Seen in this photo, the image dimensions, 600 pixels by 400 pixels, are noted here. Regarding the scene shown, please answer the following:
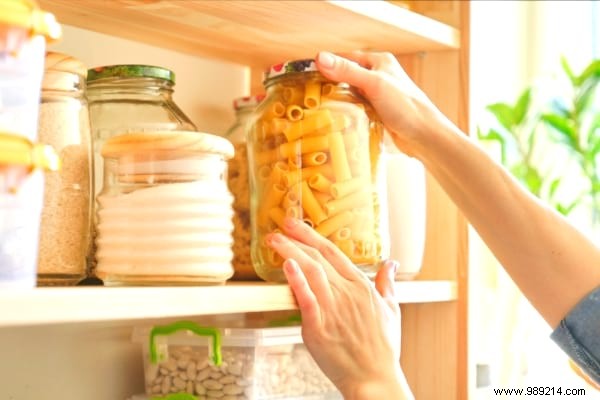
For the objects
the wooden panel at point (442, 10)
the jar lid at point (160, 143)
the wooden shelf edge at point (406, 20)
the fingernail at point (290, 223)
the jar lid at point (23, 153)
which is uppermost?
the wooden panel at point (442, 10)

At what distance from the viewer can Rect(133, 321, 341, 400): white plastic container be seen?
3.76ft

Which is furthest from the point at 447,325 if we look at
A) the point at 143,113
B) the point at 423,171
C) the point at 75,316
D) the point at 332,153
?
the point at 75,316

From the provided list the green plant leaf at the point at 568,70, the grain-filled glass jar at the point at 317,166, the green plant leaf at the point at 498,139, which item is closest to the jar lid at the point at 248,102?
the grain-filled glass jar at the point at 317,166

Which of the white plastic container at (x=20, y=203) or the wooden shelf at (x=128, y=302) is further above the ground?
the white plastic container at (x=20, y=203)

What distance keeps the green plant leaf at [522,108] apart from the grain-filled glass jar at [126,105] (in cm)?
109

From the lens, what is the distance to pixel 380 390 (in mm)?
1038

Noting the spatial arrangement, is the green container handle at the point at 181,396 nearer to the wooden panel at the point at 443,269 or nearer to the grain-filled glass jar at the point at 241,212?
the grain-filled glass jar at the point at 241,212

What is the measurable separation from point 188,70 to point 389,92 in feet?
1.39

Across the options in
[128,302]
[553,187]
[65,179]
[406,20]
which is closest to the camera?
[128,302]

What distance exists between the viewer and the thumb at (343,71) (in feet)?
3.48

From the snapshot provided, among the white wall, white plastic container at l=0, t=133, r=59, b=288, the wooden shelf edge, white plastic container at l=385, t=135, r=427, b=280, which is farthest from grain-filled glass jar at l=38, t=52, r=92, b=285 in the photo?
white plastic container at l=385, t=135, r=427, b=280

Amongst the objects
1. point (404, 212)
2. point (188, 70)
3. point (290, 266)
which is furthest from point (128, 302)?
point (188, 70)

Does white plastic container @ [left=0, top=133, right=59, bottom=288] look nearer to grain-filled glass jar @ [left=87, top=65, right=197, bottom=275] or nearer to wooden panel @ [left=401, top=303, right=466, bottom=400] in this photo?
grain-filled glass jar @ [left=87, top=65, right=197, bottom=275]

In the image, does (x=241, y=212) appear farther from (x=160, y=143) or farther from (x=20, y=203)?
(x=20, y=203)
